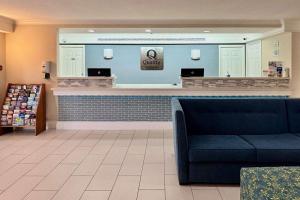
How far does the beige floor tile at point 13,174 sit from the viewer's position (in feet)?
12.1

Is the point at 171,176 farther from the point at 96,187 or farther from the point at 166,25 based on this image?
the point at 166,25

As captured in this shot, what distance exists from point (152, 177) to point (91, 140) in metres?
2.40

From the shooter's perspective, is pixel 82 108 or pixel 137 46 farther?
pixel 137 46

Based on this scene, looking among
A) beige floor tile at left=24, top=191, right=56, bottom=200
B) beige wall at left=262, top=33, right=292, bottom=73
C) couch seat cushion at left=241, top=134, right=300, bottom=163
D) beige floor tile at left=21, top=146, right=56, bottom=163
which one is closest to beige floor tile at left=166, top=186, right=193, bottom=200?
couch seat cushion at left=241, top=134, right=300, bottom=163

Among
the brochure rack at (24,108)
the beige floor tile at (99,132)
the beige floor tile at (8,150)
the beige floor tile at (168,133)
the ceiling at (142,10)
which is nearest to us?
the beige floor tile at (8,150)

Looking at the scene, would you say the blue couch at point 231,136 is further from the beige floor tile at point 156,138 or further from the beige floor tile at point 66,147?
the beige floor tile at point 66,147

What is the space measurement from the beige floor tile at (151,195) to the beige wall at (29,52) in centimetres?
441

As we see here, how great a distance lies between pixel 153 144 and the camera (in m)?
5.68

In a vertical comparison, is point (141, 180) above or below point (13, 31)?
below

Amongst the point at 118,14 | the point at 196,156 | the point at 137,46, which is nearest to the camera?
the point at 196,156

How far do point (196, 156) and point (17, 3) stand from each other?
381 centimetres

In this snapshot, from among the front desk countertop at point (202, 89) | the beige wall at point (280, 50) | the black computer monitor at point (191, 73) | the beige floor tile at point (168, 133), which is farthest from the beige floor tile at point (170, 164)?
the beige wall at point (280, 50)

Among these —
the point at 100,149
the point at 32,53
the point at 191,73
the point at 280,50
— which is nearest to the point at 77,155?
the point at 100,149

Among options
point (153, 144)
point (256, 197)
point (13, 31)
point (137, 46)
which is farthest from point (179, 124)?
point (137, 46)
